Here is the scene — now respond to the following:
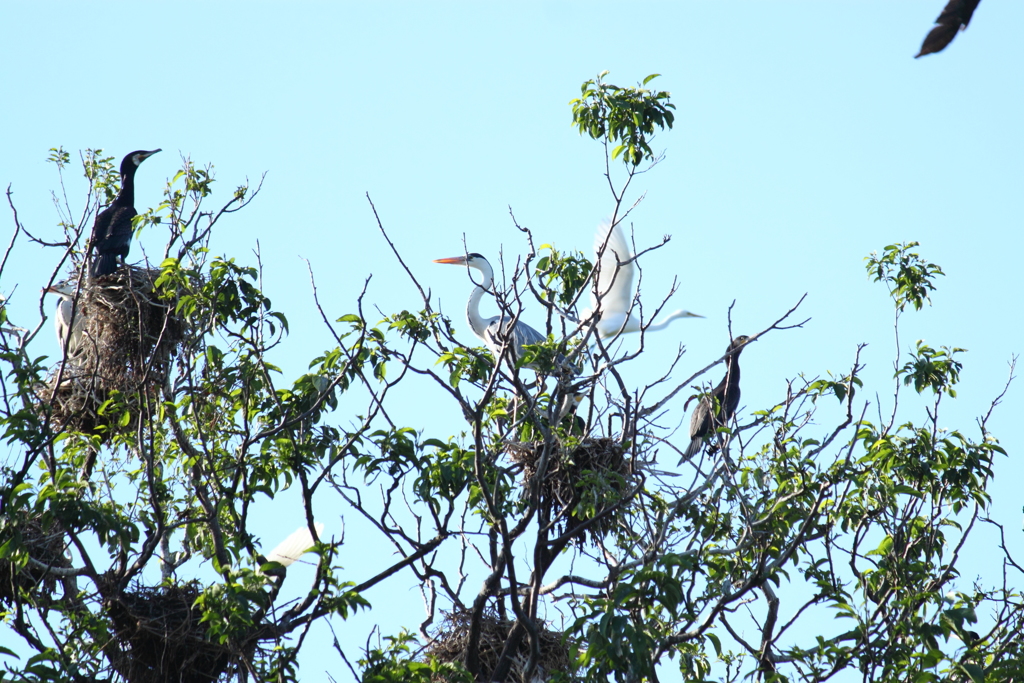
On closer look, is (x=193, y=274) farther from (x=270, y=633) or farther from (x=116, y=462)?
(x=270, y=633)

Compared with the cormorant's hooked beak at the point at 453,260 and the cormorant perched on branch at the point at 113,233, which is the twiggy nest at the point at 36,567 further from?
the cormorant's hooked beak at the point at 453,260

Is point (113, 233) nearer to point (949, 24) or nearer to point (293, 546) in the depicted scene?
point (293, 546)

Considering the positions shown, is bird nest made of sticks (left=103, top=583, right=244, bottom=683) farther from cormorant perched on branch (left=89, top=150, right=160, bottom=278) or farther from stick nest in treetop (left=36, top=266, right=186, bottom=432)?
cormorant perched on branch (left=89, top=150, right=160, bottom=278)

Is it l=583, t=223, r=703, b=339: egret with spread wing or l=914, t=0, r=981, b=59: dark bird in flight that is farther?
l=583, t=223, r=703, b=339: egret with spread wing

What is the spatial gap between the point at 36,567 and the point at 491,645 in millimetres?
2314

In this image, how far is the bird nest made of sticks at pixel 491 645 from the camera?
5.89m

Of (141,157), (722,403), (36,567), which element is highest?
(141,157)

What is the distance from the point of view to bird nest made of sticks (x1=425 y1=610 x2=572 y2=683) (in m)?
5.89

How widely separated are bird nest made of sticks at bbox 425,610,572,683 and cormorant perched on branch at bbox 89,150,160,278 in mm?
3176

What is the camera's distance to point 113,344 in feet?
23.1

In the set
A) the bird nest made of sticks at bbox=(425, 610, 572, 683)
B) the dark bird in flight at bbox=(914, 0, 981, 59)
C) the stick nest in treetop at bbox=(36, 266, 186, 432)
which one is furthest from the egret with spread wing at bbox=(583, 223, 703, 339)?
the dark bird in flight at bbox=(914, 0, 981, 59)

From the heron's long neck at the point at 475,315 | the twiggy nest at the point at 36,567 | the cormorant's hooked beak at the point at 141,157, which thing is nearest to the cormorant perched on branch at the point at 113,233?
the cormorant's hooked beak at the point at 141,157

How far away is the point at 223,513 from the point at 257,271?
106 cm

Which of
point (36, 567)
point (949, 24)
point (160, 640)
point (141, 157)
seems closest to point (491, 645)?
point (160, 640)
